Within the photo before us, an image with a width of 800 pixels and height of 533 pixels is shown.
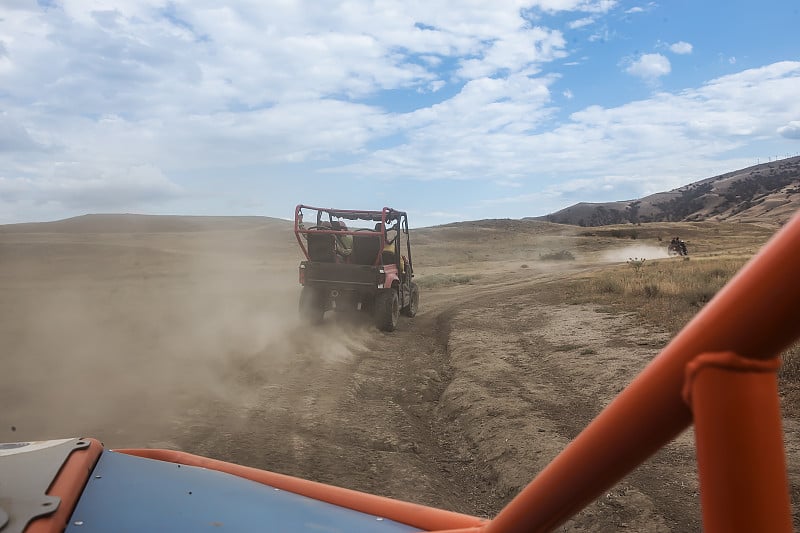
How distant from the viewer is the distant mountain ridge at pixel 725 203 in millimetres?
88875

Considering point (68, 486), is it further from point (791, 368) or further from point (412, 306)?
point (412, 306)

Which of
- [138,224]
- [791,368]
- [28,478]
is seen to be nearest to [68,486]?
[28,478]

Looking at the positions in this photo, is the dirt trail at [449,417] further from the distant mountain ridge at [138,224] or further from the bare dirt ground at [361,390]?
the distant mountain ridge at [138,224]

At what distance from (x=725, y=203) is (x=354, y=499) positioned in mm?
121815

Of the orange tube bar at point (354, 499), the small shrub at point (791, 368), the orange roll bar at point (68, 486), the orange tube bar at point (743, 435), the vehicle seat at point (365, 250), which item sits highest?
the vehicle seat at point (365, 250)

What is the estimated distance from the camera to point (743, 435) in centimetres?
88

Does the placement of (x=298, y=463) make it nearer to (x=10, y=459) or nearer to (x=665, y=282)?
(x=10, y=459)

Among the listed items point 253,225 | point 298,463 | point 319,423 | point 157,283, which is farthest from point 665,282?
point 253,225

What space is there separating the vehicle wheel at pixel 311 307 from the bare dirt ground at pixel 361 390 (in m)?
0.36

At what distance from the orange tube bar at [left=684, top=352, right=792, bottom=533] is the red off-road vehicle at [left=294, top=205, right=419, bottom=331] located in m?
12.5

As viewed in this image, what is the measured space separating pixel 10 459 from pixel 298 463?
3899 mm

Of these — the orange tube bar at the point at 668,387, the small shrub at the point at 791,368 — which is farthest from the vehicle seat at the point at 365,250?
the orange tube bar at the point at 668,387

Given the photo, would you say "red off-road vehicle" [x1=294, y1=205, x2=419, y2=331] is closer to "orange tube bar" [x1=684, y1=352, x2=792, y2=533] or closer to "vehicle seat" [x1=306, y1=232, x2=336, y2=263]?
"vehicle seat" [x1=306, y1=232, x2=336, y2=263]

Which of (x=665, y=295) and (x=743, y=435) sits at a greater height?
(x=743, y=435)
